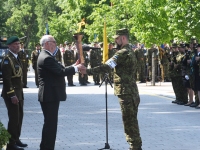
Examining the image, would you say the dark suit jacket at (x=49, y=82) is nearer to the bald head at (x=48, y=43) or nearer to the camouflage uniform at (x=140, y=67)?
the bald head at (x=48, y=43)

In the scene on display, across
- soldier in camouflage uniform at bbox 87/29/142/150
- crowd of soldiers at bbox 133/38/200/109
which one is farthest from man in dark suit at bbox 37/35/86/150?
crowd of soldiers at bbox 133/38/200/109

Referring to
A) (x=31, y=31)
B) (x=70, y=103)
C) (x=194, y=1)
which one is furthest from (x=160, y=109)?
(x=31, y=31)

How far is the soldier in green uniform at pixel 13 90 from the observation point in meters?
11.6

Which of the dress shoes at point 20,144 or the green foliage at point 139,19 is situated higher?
the green foliage at point 139,19

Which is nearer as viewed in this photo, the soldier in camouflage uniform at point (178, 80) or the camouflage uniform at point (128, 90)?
the camouflage uniform at point (128, 90)

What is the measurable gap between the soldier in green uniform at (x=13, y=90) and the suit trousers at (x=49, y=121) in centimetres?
108

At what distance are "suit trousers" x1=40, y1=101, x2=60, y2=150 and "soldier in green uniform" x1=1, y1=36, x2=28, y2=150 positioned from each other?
3.55 ft

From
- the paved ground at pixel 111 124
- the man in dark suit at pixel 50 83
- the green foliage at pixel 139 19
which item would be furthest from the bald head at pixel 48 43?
the green foliage at pixel 139 19

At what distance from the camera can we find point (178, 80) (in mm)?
20672

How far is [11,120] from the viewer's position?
11.7m

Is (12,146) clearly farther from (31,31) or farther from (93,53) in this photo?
(31,31)

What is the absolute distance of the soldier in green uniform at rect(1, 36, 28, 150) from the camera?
11.6 m

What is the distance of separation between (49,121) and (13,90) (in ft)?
4.20

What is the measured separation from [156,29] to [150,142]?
52.0 ft
